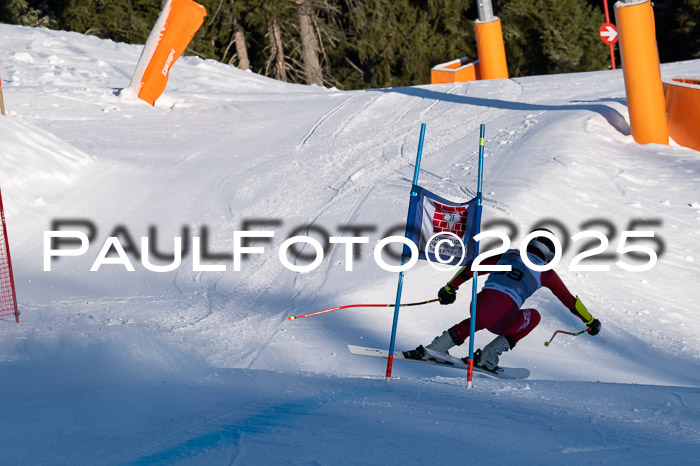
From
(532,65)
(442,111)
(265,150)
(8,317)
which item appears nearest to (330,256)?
(8,317)

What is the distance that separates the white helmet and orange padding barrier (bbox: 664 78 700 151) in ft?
25.9

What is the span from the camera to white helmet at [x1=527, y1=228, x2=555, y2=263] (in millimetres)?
6844

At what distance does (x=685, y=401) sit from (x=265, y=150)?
9436 mm

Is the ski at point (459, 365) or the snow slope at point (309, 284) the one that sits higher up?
the snow slope at point (309, 284)

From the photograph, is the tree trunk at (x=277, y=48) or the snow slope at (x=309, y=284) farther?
the tree trunk at (x=277, y=48)

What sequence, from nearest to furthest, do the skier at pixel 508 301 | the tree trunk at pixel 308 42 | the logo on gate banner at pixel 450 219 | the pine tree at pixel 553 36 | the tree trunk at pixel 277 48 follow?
the skier at pixel 508 301 → the logo on gate banner at pixel 450 219 → the tree trunk at pixel 308 42 → the pine tree at pixel 553 36 → the tree trunk at pixel 277 48

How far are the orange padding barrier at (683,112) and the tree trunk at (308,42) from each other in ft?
58.6

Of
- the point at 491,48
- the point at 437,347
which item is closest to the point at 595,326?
the point at 437,347

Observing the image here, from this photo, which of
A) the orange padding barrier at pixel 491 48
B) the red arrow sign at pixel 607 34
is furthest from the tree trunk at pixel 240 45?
the red arrow sign at pixel 607 34

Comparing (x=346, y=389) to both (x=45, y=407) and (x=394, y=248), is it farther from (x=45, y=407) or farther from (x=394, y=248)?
(x=394, y=248)

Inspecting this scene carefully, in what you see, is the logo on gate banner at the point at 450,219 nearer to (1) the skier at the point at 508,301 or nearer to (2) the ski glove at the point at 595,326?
(1) the skier at the point at 508,301

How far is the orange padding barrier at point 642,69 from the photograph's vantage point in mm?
13469

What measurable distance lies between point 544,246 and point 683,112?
332 inches

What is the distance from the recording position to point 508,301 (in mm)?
6801
